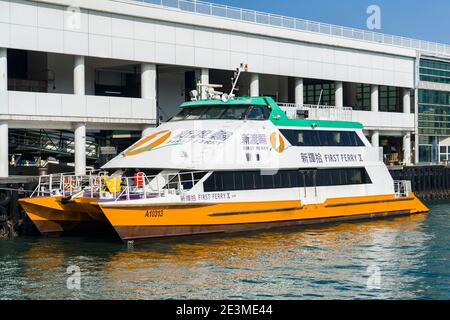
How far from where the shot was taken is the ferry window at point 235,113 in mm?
27531

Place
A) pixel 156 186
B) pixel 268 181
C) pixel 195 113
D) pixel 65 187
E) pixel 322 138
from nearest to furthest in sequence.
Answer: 1. pixel 156 186
2. pixel 65 187
3. pixel 268 181
4. pixel 195 113
5. pixel 322 138

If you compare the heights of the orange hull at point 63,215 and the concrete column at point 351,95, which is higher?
the concrete column at point 351,95

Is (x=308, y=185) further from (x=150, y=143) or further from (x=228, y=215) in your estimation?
(x=150, y=143)

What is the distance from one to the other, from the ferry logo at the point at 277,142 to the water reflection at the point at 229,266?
347cm

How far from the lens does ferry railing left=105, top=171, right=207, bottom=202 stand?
23408mm

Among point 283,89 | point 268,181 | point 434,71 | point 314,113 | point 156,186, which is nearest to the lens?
point 156,186

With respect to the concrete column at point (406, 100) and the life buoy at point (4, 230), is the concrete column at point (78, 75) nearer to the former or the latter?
the life buoy at point (4, 230)

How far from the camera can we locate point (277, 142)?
2794cm

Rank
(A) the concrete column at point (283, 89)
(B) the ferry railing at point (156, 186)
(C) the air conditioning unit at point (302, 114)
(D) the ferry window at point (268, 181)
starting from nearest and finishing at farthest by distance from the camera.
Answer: (B) the ferry railing at point (156, 186), (D) the ferry window at point (268, 181), (C) the air conditioning unit at point (302, 114), (A) the concrete column at point (283, 89)

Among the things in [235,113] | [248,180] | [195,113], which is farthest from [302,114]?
[248,180]

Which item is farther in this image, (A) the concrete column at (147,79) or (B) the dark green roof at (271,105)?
(A) the concrete column at (147,79)

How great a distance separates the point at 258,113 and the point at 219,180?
12.6 ft

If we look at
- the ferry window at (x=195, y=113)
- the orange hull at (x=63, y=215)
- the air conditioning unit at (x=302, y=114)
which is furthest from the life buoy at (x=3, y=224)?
the air conditioning unit at (x=302, y=114)
